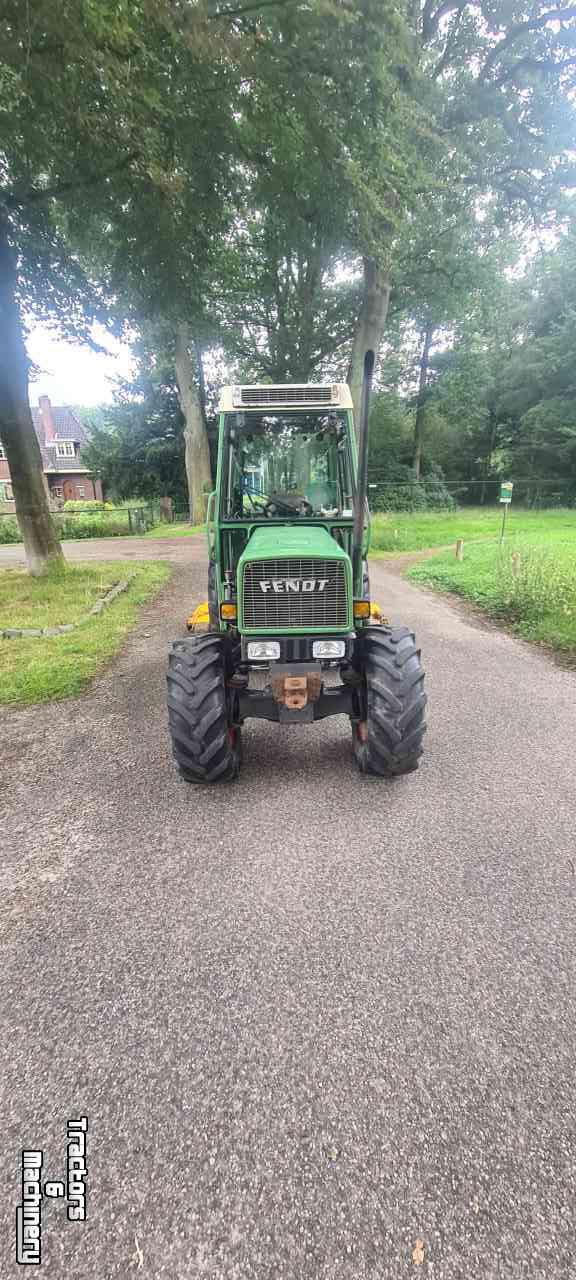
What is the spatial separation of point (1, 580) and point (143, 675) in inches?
246

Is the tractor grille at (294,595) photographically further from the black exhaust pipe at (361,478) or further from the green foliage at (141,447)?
the green foliage at (141,447)

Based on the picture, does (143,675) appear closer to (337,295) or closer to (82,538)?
(82,538)

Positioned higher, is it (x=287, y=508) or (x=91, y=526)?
(x=287, y=508)

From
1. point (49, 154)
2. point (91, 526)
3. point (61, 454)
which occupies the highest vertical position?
point (61, 454)

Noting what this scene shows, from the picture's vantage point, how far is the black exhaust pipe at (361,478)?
277 centimetres

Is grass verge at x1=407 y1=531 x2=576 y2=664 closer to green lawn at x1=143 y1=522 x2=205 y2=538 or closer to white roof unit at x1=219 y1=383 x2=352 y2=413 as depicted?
white roof unit at x1=219 y1=383 x2=352 y2=413

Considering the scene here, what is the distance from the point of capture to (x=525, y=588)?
8555 millimetres

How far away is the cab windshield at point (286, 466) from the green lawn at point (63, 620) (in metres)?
2.48

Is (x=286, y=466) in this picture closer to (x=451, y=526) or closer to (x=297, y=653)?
(x=297, y=653)

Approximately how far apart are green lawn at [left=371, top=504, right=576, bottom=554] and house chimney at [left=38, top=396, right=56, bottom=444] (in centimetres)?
3436

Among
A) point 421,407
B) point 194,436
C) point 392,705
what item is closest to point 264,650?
point 392,705

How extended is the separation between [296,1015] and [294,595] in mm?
2113

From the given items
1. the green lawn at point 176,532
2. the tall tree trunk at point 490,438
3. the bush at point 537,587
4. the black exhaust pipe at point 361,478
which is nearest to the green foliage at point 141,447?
the green lawn at point 176,532

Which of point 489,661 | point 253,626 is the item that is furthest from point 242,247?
point 253,626
